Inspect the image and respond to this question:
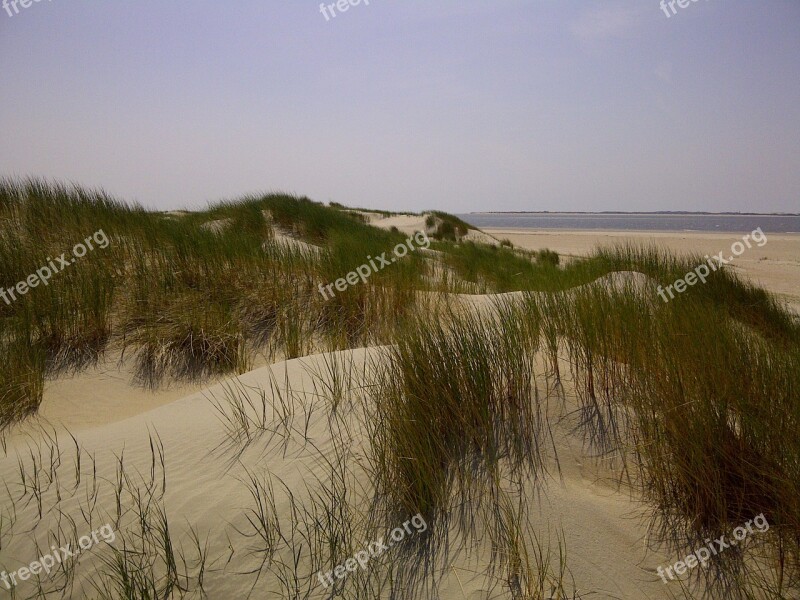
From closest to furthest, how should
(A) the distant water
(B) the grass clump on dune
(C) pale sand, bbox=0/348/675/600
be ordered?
(C) pale sand, bbox=0/348/675/600, (B) the grass clump on dune, (A) the distant water

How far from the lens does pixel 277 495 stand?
196 centimetres

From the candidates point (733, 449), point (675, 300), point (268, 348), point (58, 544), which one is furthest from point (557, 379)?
point (268, 348)

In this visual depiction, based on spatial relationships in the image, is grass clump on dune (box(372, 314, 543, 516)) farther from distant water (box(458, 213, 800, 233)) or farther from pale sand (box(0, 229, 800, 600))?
distant water (box(458, 213, 800, 233))

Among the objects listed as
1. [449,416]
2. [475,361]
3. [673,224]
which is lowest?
[673,224]

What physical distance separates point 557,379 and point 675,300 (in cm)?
194

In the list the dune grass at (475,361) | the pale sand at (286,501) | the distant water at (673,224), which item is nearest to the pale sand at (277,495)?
the pale sand at (286,501)

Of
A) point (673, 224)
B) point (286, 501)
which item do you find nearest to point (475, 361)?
point (286, 501)

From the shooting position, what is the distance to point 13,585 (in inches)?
66.6

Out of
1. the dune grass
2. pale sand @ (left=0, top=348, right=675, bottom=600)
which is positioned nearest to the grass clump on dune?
the dune grass

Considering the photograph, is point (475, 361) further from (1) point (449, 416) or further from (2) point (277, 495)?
(2) point (277, 495)

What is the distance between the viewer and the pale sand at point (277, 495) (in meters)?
1.60

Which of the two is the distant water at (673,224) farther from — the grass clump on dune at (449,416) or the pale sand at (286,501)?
the pale sand at (286,501)

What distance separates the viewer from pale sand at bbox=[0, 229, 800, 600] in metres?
1.60

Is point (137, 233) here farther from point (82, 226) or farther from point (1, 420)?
point (1, 420)
